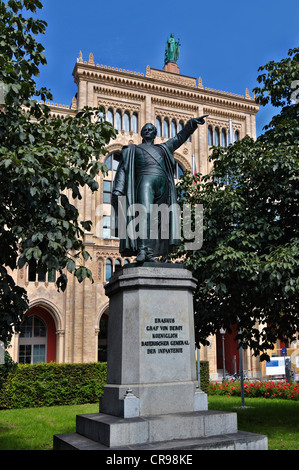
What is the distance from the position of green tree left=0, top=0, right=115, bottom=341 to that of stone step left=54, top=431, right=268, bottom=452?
195cm

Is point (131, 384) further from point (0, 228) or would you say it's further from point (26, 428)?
point (26, 428)

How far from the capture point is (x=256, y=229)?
1022cm

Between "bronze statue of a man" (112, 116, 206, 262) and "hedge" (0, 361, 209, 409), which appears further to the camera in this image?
"hedge" (0, 361, 209, 409)

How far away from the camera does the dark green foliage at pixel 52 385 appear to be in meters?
17.2

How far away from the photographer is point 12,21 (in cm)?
725

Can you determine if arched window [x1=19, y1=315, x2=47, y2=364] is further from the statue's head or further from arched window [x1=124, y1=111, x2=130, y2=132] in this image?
the statue's head

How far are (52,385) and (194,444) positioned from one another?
45.1ft

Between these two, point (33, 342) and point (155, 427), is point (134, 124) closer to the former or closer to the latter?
point (33, 342)

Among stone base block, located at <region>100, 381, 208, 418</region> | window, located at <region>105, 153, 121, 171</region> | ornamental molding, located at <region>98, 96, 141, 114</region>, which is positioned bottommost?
stone base block, located at <region>100, 381, 208, 418</region>

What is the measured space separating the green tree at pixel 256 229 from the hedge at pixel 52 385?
9.28 meters

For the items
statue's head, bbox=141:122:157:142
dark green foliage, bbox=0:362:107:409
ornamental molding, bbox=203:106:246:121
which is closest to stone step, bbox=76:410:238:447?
statue's head, bbox=141:122:157:142

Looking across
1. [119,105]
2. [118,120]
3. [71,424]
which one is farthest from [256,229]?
[119,105]

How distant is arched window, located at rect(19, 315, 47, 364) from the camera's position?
3275cm

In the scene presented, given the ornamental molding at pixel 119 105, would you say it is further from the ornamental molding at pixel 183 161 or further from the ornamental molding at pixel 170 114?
the ornamental molding at pixel 183 161
